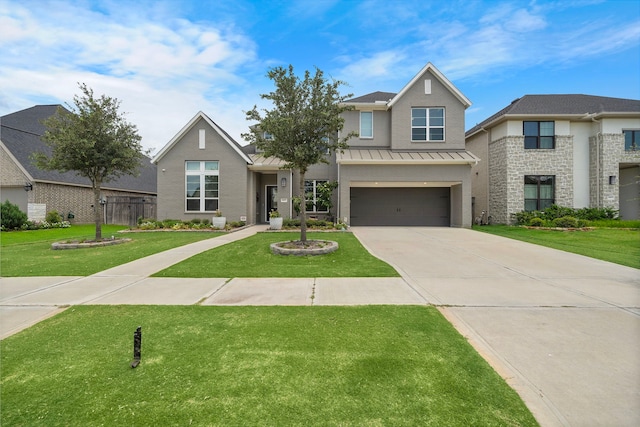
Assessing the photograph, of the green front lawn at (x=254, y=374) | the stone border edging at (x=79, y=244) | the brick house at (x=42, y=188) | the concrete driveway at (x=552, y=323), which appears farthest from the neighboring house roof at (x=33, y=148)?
the concrete driveway at (x=552, y=323)

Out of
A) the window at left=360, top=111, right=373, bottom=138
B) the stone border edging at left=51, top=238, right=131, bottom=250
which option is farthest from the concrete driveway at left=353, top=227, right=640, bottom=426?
the window at left=360, top=111, right=373, bottom=138

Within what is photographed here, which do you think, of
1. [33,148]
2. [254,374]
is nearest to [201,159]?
[33,148]

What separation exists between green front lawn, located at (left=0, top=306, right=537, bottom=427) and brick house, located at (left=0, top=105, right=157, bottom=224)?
17.4 m

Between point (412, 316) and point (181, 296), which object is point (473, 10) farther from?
point (181, 296)

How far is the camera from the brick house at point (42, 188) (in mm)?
18953

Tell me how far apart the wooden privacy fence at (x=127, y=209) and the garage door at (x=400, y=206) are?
14723mm

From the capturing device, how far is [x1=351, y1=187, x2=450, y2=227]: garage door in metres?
19.5

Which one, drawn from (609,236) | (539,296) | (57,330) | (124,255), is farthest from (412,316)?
(609,236)

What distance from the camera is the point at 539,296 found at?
5281mm

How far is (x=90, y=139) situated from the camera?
36.4 ft

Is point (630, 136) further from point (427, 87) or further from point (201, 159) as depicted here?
point (201, 159)

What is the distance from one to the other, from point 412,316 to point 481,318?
0.99m

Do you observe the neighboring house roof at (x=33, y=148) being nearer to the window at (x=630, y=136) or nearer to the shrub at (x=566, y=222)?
the shrub at (x=566, y=222)

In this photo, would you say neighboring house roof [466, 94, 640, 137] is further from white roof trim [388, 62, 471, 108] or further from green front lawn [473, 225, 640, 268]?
green front lawn [473, 225, 640, 268]
